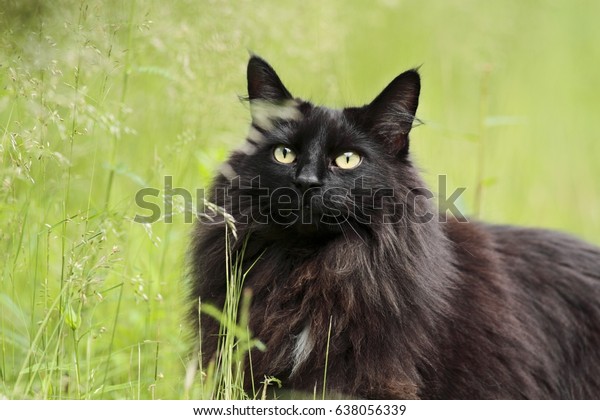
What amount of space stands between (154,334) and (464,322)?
1.40 metres

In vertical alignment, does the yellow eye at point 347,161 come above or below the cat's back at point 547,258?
above

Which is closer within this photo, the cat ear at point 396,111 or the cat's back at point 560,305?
the cat ear at point 396,111

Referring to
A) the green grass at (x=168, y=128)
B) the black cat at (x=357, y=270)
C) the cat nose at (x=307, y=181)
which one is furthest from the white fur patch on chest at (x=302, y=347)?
the cat nose at (x=307, y=181)

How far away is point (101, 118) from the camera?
2469 millimetres

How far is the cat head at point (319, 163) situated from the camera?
2.58 meters

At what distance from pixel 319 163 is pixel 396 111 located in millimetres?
382

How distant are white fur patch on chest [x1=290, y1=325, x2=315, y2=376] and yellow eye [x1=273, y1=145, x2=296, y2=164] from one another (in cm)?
60

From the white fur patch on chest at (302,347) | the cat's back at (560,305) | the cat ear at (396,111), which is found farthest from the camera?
the cat's back at (560,305)

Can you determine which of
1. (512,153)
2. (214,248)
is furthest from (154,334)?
(512,153)

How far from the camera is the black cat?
103 inches

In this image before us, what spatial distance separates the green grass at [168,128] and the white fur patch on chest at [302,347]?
0.25 meters

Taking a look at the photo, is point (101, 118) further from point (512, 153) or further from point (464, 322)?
point (512, 153)

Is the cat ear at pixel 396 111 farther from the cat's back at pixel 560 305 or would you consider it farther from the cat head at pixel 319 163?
the cat's back at pixel 560 305
